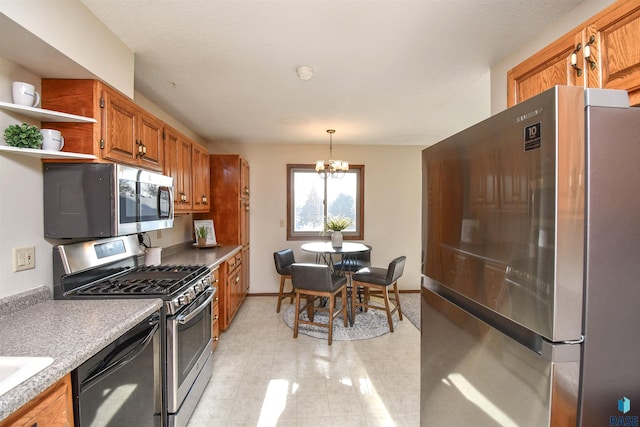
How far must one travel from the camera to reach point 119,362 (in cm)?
126

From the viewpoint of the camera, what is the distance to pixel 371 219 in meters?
4.83

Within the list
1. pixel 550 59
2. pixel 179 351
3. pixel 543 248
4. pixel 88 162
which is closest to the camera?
pixel 543 248

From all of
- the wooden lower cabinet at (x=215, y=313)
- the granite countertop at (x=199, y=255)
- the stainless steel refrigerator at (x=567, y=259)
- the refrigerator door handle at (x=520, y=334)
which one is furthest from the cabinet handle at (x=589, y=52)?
the wooden lower cabinet at (x=215, y=313)

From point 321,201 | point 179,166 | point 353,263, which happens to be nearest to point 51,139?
point 179,166

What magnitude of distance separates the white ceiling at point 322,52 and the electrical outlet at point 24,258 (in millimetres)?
1267

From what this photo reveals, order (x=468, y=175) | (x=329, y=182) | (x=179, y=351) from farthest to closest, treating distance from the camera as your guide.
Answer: (x=329, y=182) → (x=179, y=351) → (x=468, y=175)

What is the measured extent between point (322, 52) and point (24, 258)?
2.03 m

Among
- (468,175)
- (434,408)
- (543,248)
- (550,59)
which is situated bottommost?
(434,408)

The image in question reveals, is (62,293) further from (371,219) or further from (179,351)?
(371,219)

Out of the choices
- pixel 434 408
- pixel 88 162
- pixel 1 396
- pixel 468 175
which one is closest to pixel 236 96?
pixel 88 162

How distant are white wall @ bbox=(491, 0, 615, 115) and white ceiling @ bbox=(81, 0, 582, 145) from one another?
1.7 inches

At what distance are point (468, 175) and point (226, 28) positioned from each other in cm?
154

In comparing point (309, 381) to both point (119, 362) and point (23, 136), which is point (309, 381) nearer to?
point (119, 362)

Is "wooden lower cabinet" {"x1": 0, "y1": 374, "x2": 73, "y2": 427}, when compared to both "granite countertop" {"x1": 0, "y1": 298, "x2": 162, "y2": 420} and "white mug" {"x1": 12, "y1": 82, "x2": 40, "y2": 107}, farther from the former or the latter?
"white mug" {"x1": 12, "y1": 82, "x2": 40, "y2": 107}
